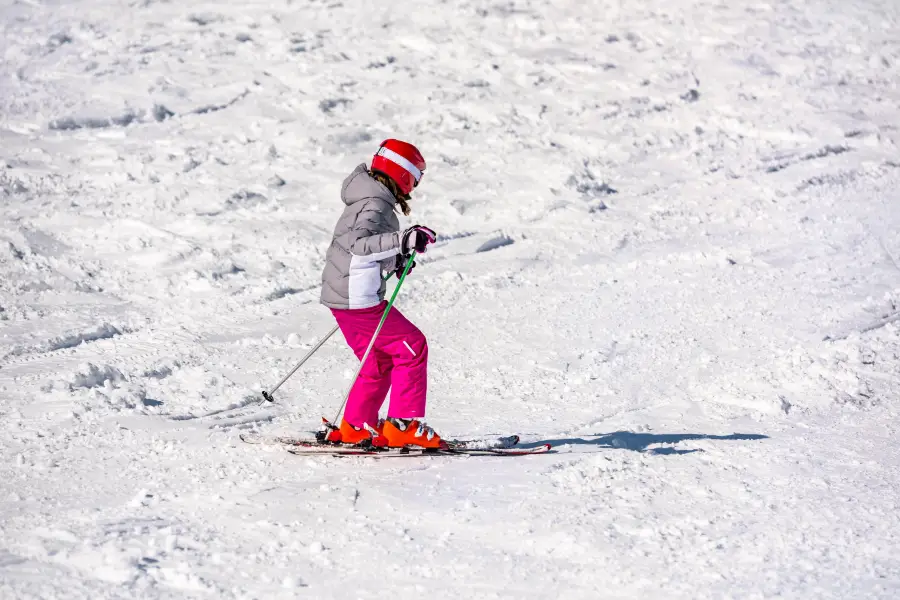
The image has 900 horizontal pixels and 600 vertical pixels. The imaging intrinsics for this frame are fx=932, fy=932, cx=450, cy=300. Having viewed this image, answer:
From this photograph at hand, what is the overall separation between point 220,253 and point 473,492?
175 inches

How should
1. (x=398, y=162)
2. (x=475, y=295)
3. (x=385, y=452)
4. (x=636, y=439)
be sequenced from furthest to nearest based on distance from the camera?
1. (x=475, y=295)
2. (x=636, y=439)
3. (x=385, y=452)
4. (x=398, y=162)

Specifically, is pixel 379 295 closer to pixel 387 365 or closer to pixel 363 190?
pixel 387 365

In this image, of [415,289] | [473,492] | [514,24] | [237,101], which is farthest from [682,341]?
[514,24]

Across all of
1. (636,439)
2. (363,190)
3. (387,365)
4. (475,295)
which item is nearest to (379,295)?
(387,365)

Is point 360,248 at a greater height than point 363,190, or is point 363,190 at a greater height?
point 363,190

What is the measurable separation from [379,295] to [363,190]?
57cm

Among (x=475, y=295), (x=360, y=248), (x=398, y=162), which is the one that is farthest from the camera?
(x=475, y=295)

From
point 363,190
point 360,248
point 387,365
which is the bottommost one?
point 387,365

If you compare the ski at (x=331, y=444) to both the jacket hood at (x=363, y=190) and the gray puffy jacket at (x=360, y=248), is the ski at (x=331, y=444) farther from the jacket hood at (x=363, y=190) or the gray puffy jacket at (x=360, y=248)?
the jacket hood at (x=363, y=190)

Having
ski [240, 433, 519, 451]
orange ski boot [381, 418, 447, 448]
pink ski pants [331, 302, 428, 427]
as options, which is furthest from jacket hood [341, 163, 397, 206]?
ski [240, 433, 519, 451]

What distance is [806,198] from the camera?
9836mm

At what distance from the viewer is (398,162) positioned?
4.91 meters

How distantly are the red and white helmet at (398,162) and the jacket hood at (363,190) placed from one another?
0.07m

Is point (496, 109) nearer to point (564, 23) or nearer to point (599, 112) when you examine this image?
point (599, 112)
